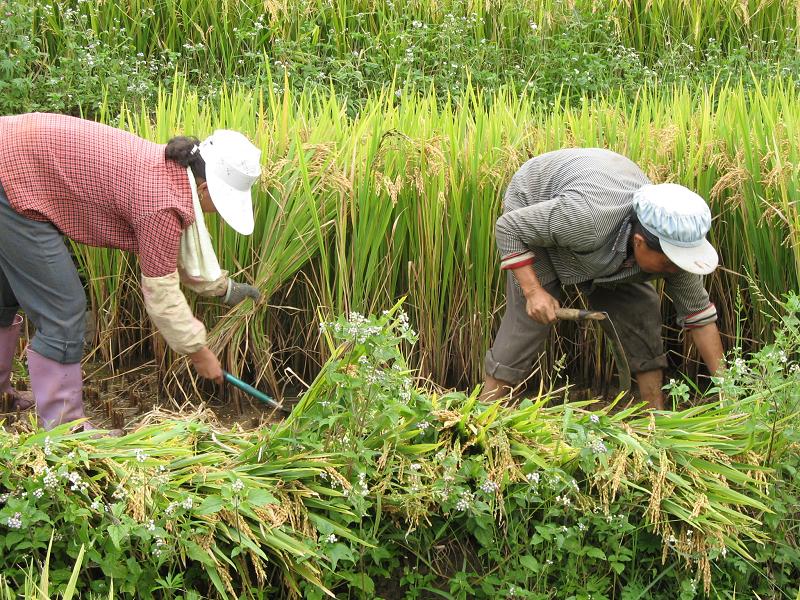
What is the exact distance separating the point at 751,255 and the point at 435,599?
5.53 ft

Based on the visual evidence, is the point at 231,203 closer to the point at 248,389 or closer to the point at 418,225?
the point at 248,389

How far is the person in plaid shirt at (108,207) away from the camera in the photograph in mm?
2889

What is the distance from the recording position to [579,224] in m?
3.05

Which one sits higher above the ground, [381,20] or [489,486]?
[381,20]

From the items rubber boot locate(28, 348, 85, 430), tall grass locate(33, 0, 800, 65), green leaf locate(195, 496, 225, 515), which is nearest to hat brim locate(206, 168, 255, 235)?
rubber boot locate(28, 348, 85, 430)

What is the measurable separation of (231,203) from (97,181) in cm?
39

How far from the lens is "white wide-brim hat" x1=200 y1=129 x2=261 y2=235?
2.90 meters

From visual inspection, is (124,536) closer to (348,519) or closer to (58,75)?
(348,519)

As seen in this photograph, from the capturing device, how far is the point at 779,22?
6078mm

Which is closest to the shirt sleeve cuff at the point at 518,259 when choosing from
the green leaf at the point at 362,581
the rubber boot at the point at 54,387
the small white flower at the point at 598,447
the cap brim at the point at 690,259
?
the cap brim at the point at 690,259

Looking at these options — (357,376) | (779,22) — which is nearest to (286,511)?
(357,376)

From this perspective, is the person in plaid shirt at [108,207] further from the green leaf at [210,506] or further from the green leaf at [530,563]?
the green leaf at [530,563]

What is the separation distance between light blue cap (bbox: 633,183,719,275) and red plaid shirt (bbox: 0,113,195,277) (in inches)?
52.1

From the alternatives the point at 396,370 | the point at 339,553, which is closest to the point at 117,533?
the point at 339,553
